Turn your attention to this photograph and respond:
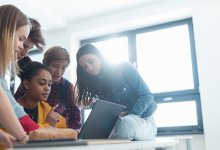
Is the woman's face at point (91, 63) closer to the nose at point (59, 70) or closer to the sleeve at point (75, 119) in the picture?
the nose at point (59, 70)

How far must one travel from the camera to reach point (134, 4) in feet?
11.9

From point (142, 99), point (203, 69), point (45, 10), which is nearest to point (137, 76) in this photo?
point (142, 99)

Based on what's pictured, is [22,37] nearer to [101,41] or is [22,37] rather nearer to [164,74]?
[164,74]

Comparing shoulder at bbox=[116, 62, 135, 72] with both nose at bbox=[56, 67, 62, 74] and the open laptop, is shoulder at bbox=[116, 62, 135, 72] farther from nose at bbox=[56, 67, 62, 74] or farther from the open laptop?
the open laptop

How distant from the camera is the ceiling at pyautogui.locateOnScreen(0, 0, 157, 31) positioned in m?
3.48

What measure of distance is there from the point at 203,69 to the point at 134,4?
46.5 inches

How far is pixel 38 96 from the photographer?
1682 millimetres

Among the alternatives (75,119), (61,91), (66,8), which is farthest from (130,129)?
(66,8)

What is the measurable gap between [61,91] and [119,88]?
0.43 m

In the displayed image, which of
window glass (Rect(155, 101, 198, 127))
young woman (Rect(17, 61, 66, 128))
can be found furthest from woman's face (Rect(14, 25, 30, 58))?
window glass (Rect(155, 101, 198, 127))

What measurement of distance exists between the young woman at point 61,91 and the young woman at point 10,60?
0.76 m

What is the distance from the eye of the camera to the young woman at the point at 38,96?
5.14ft

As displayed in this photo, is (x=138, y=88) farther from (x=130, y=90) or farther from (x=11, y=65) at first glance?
(x=11, y=65)

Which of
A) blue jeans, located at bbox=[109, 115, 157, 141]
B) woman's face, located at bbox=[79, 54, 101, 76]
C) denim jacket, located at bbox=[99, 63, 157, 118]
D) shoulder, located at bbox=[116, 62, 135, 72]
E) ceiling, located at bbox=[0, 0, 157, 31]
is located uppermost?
ceiling, located at bbox=[0, 0, 157, 31]
